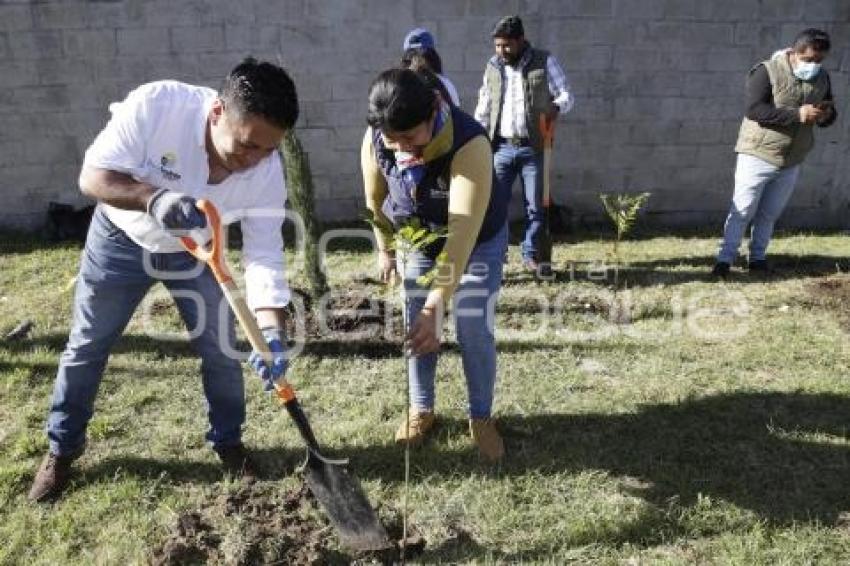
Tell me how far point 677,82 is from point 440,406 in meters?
4.61

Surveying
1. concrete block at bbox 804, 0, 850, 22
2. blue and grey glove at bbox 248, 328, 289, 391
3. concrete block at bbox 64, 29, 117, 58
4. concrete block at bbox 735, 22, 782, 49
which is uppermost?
concrete block at bbox 804, 0, 850, 22

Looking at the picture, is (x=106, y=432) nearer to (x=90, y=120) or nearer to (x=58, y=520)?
(x=58, y=520)

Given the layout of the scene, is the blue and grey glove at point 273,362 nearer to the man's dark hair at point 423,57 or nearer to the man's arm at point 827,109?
the man's dark hair at point 423,57

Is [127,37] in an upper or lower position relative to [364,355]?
upper

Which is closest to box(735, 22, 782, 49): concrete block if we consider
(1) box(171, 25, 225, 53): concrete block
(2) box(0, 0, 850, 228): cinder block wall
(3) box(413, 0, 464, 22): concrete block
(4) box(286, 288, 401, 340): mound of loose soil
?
(2) box(0, 0, 850, 228): cinder block wall

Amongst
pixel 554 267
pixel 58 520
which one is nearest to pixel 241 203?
pixel 58 520

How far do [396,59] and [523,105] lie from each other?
1714mm

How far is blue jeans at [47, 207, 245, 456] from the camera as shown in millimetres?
2633

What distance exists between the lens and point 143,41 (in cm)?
626

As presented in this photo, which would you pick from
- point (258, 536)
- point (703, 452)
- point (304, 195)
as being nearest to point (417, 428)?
point (258, 536)

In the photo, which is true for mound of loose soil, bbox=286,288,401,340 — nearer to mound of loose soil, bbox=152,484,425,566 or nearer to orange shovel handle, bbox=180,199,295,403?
mound of loose soil, bbox=152,484,425,566

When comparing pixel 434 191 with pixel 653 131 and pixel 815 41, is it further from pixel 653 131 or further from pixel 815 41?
pixel 653 131

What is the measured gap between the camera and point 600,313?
4949mm

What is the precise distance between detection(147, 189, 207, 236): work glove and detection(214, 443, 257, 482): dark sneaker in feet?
4.11
